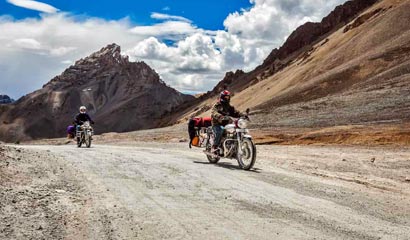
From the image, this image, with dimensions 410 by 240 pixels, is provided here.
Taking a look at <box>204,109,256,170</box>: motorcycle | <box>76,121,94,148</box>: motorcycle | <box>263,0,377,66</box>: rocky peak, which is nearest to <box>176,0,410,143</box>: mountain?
<box>76,121,94,148</box>: motorcycle

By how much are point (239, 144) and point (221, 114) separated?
1.13m

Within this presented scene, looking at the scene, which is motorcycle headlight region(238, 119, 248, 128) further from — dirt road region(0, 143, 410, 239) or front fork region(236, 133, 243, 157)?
dirt road region(0, 143, 410, 239)

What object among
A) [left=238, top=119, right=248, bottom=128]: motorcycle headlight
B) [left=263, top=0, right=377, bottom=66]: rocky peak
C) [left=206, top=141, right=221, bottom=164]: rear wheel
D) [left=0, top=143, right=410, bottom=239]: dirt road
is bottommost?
[left=0, top=143, right=410, bottom=239]: dirt road

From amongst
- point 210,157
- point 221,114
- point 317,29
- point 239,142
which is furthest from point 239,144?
point 317,29

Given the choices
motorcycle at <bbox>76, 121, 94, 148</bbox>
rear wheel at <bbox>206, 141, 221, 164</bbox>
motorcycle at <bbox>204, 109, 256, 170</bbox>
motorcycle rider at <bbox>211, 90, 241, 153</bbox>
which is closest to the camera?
motorcycle at <bbox>204, 109, 256, 170</bbox>

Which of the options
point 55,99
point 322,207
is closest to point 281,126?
point 322,207

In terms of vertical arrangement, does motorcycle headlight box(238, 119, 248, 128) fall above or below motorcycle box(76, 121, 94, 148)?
above

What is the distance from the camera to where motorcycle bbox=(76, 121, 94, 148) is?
24.1 m

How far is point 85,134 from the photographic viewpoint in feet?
79.4

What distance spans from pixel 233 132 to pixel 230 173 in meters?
2.02

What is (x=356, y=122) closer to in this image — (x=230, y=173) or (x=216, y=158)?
(x=216, y=158)

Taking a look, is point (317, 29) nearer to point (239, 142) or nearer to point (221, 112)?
point (221, 112)

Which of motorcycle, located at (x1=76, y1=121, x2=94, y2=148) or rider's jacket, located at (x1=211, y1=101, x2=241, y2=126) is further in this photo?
motorcycle, located at (x1=76, y1=121, x2=94, y2=148)

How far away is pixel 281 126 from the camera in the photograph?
3800cm
